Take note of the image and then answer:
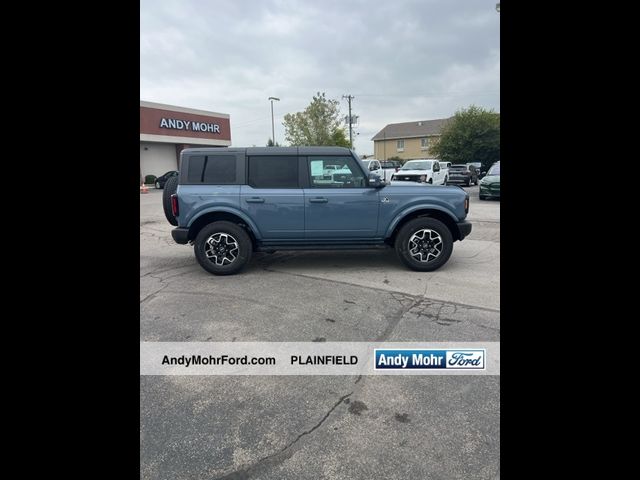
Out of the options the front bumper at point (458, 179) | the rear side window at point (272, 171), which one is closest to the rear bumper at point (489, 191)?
the front bumper at point (458, 179)

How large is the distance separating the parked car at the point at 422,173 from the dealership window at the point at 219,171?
13.8 metres

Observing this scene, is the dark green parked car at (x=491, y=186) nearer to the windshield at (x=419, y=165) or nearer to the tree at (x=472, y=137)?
the windshield at (x=419, y=165)

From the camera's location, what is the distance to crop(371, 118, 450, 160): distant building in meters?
49.1

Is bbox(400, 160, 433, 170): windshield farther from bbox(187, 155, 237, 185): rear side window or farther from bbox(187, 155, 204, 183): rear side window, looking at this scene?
bbox(187, 155, 204, 183): rear side window

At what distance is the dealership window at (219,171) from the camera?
5008mm

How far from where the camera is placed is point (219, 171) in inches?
198

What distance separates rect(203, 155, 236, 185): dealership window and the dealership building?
87.5 feet

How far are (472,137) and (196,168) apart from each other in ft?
118

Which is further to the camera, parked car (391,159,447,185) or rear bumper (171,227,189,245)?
parked car (391,159,447,185)

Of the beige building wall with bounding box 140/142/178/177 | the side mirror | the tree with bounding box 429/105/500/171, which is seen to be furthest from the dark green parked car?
the beige building wall with bounding box 140/142/178/177

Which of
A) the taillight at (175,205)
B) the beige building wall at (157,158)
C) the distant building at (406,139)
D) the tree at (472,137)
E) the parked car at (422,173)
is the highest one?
the distant building at (406,139)
